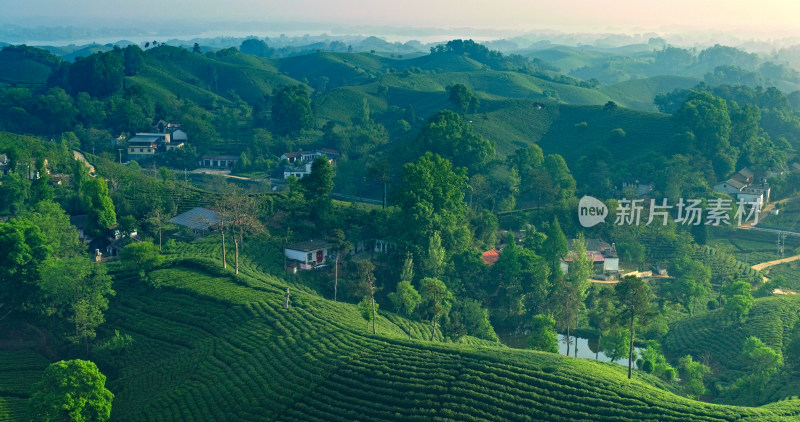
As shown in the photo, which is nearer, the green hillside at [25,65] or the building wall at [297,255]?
the building wall at [297,255]

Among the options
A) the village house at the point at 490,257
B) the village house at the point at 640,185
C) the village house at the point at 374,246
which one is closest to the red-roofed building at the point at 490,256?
the village house at the point at 490,257

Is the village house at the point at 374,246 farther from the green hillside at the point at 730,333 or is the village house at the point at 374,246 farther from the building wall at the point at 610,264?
the green hillside at the point at 730,333

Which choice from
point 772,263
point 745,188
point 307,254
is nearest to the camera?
point 307,254

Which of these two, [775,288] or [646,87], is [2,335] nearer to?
[775,288]

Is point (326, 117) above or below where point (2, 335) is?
above

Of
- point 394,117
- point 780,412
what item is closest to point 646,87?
point 394,117

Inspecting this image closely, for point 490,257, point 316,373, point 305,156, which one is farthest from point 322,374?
point 305,156

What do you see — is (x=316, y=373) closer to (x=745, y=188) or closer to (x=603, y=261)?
(x=603, y=261)
